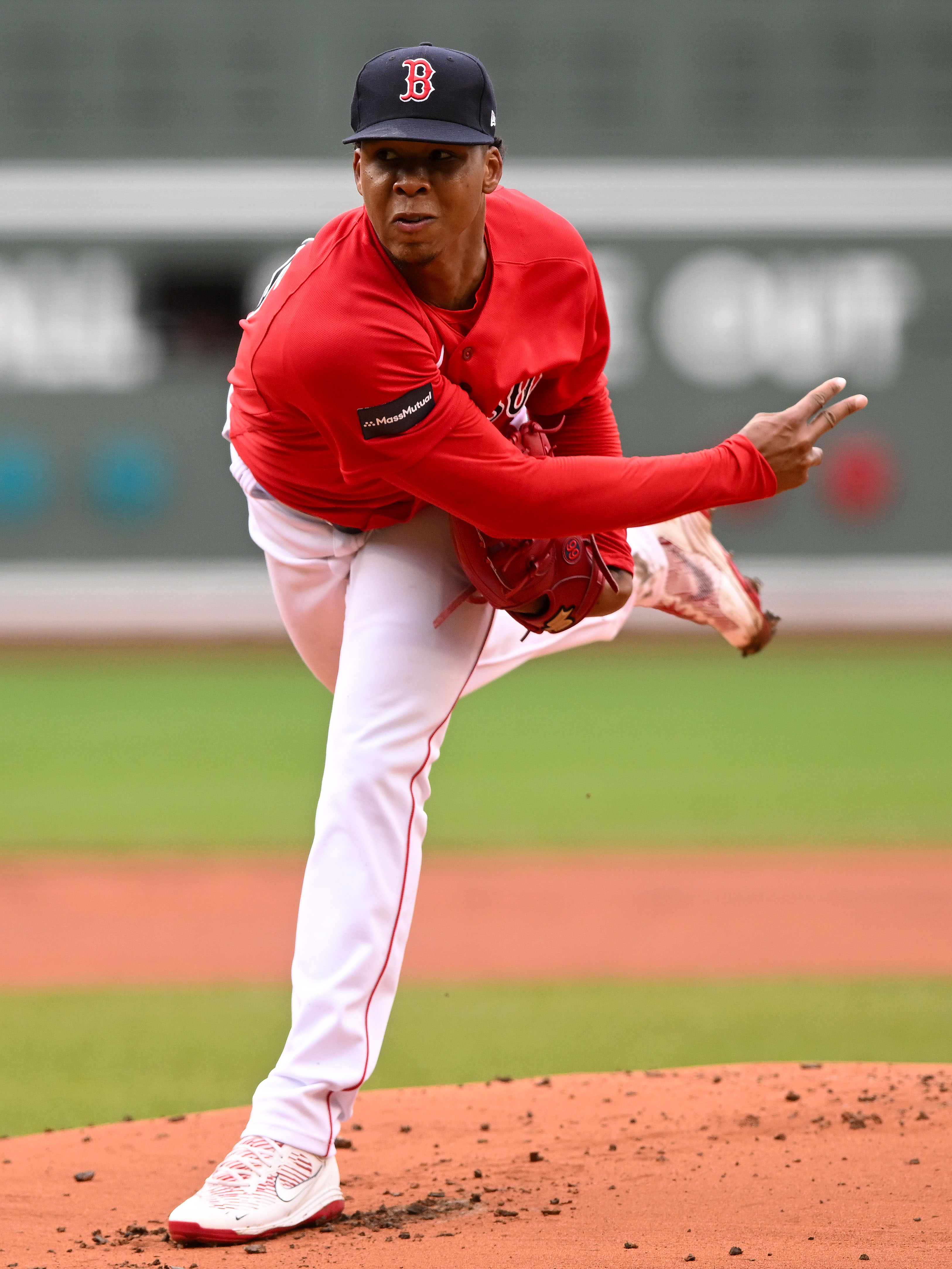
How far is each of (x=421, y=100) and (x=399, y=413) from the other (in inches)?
17.6

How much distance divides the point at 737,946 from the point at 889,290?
9612mm

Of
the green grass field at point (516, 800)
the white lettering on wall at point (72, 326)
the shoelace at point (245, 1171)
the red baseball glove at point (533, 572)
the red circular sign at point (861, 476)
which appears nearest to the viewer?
the shoelace at point (245, 1171)

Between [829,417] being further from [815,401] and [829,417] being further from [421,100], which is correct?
[421,100]

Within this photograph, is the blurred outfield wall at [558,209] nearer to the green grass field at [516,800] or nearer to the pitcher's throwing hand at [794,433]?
the green grass field at [516,800]

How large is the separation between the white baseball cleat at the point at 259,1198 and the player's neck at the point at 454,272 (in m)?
1.30

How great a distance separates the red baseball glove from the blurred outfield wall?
1057 cm

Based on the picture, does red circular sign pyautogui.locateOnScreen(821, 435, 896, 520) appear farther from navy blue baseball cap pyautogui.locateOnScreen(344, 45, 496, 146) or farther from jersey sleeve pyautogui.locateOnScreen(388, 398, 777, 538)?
navy blue baseball cap pyautogui.locateOnScreen(344, 45, 496, 146)

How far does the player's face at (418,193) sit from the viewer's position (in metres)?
2.35

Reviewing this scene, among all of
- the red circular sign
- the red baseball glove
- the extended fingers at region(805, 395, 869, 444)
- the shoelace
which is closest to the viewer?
the shoelace

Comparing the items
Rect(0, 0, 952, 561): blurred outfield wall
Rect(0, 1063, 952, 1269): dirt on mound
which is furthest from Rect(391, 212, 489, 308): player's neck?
Rect(0, 0, 952, 561): blurred outfield wall

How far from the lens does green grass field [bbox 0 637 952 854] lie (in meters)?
7.59

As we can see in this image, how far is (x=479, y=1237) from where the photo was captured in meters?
2.44

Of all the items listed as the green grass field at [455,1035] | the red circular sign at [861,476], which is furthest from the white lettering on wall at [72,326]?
the green grass field at [455,1035]

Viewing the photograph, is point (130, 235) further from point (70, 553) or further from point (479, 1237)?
point (479, 1237)
